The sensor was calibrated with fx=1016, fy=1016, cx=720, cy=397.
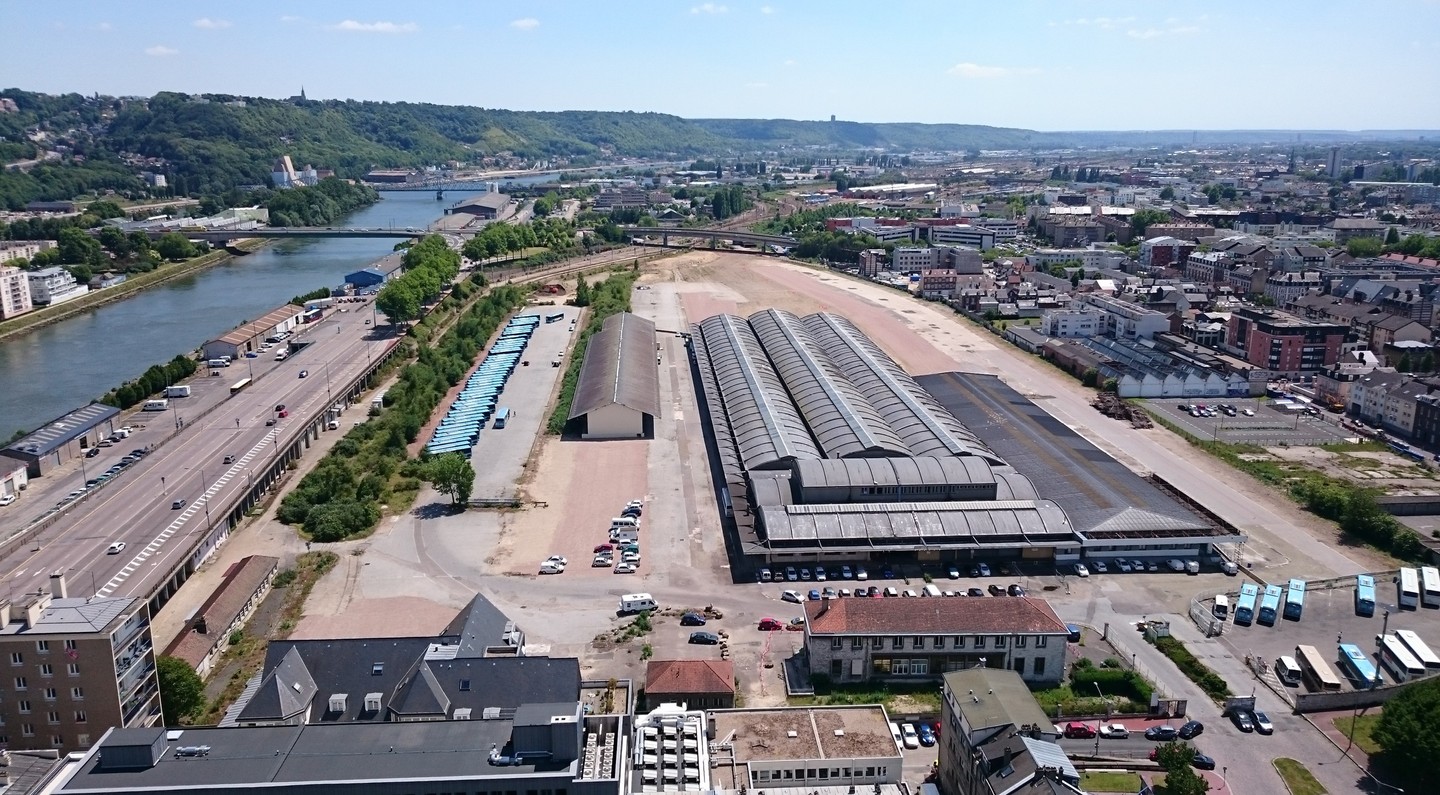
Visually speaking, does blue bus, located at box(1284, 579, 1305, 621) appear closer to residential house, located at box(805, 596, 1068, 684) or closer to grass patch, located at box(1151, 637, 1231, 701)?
grass patch, located at box(1151, 637, 1231, 701)

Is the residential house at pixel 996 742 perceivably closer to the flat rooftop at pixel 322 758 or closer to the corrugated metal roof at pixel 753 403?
the flat rooftop at pixel 322 758

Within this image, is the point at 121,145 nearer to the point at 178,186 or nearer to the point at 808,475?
the point at 178,186

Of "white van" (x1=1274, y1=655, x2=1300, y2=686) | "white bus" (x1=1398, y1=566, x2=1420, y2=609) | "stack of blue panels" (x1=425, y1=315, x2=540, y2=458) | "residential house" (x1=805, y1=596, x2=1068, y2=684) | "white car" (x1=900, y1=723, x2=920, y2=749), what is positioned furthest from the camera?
"stack of blue panels" (x1=425, y1=315, x2=540, y2=458)

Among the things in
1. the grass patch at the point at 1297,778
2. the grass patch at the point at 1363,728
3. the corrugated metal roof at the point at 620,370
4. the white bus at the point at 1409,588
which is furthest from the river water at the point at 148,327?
the white bus at the point at 1409,588

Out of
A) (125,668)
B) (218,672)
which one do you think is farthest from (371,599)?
(125,668)

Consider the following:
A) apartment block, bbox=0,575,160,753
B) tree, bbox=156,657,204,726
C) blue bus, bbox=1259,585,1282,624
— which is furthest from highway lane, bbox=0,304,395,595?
blue bus, bbox=1259,585,1282,624

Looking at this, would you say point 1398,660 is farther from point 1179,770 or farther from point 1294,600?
point 1179,770
